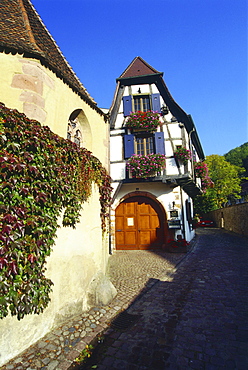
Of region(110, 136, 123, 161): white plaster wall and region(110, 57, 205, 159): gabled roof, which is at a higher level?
region(110, 57, 205, 159): gabled roof

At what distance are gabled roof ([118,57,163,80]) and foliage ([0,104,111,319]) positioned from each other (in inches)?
343

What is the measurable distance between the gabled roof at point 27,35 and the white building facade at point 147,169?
391cm

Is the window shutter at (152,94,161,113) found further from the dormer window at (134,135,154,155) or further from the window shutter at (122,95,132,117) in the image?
the dormer window at (134,135,154,155)

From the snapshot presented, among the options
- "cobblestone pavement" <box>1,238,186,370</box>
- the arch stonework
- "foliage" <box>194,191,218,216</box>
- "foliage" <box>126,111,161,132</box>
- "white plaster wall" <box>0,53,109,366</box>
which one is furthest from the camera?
"foliage" <box>194,191,218,216</box>

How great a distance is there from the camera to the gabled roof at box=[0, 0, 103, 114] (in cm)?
436

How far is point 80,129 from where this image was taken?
21.6 ft

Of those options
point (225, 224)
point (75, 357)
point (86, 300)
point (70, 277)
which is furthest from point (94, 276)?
point (225, 224)

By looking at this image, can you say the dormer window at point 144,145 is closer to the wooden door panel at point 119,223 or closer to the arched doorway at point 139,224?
the arched doorway at point 139,224

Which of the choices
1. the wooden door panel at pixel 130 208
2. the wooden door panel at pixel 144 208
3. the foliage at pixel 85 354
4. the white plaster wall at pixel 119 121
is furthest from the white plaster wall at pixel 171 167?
the foliage at pixel 85 354

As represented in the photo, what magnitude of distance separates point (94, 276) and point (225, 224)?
18.0m

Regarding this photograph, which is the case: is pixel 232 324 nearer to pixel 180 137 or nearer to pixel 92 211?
pixel 92 211

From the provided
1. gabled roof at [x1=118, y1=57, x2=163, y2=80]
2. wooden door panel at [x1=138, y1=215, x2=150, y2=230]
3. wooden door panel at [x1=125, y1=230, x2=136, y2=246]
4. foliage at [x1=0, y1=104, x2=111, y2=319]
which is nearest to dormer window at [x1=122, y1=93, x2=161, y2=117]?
gabled roof at [x1=118, y1=57, x2=163, y2=80]

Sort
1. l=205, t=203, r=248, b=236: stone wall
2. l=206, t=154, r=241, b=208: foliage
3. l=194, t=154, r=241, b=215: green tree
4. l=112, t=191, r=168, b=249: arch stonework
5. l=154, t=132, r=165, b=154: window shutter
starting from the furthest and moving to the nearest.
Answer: l=206, t=154, r=241, b=208: foliage → l=194, t=154, r=241, b=215: green tree → l=205, t=203, r=248, b=236: stone wall → l=112, t=191, r=168, b=249: arch stonework → l=154, t=132, r=165, b=154: window shutter

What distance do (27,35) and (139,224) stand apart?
8137mm
